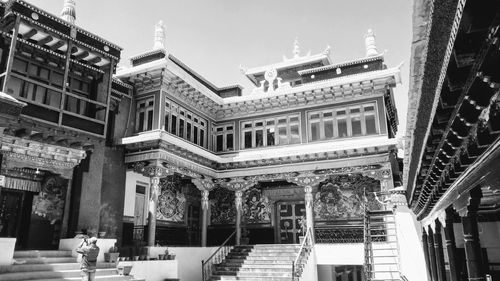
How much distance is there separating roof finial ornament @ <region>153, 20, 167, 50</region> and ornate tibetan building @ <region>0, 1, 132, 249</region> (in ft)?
12.7

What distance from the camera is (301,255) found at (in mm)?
15820

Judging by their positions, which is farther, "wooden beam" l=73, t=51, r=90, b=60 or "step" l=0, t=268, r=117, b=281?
"wooden beam" l=73, t=51, r=90, b=60

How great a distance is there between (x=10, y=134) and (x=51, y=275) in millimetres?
4448

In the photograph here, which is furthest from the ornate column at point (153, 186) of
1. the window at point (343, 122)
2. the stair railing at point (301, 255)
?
the window at point (343, 122)

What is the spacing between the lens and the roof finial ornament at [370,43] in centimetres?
2202

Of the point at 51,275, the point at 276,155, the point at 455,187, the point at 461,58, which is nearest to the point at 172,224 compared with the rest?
the point at 276,155

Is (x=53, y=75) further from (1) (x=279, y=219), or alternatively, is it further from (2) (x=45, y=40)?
A: (1) (x=279, y=219)

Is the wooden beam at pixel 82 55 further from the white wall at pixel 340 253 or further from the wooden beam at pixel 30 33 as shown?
the white wall at pixel 340 253

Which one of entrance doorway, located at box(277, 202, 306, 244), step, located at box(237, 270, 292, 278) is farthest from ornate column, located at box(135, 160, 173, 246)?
entrance doorway, located at box(277, 202, 306, 244)

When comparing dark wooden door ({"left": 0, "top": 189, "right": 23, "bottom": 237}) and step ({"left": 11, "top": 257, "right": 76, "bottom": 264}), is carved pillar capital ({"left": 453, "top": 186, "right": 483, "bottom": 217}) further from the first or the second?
dark wooden door ({"left": 0, "top": 189, "right": 23, "bottom": 237})

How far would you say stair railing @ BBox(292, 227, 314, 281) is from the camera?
14.4m

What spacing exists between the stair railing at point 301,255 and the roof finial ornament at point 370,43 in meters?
10.9

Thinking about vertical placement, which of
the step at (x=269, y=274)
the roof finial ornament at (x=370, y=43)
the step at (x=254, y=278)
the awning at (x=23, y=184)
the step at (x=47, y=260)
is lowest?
the step at (x=254, y=278)

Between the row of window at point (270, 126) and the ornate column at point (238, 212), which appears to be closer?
the row of window at point (270, 126)
